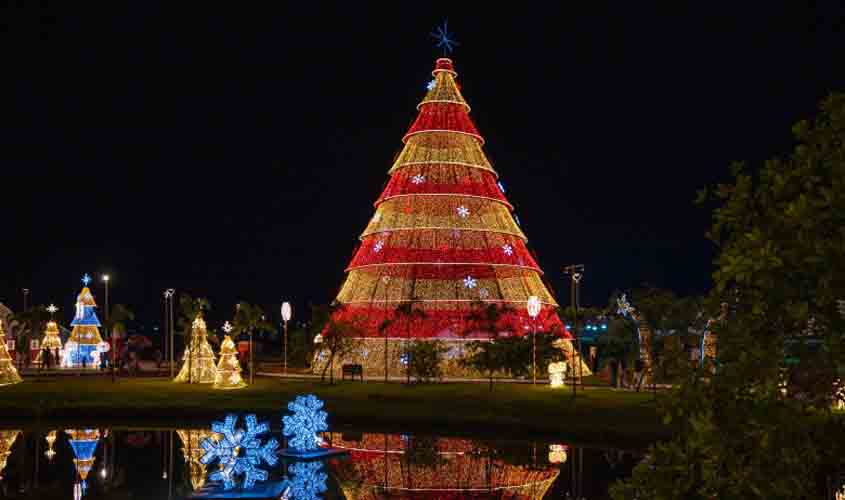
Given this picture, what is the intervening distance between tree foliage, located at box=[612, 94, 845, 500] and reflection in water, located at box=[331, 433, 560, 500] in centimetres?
1328

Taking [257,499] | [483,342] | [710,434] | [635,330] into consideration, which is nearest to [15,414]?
[257,499]

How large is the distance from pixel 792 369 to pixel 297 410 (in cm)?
1969

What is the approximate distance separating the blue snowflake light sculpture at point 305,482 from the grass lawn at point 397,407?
8.07 meters

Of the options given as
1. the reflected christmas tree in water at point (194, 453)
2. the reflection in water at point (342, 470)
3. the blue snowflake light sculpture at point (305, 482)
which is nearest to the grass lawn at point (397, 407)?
the reflection in water at point (342, 470)

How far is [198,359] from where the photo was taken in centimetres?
4816

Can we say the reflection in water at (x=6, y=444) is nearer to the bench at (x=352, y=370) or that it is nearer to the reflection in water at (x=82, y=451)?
the reflection in water at (x=82, y=451)

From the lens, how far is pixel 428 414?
31578mm

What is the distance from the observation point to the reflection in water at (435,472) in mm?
19656

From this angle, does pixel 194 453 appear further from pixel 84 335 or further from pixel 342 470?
pixel 84 335

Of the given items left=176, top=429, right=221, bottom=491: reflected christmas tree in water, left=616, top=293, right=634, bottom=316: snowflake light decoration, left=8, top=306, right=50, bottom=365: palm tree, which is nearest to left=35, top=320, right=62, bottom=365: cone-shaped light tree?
left=8, top=306, right=50, bottom=365: palm tree

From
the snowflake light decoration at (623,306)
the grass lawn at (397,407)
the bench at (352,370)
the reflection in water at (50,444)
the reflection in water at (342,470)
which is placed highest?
the snowflake light decoration at (623,306)

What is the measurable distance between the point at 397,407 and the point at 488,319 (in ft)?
55.0

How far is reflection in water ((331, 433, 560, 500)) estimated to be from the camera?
19656 mm

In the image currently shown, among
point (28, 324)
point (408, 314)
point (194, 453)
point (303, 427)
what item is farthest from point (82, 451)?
point (28, 324)
